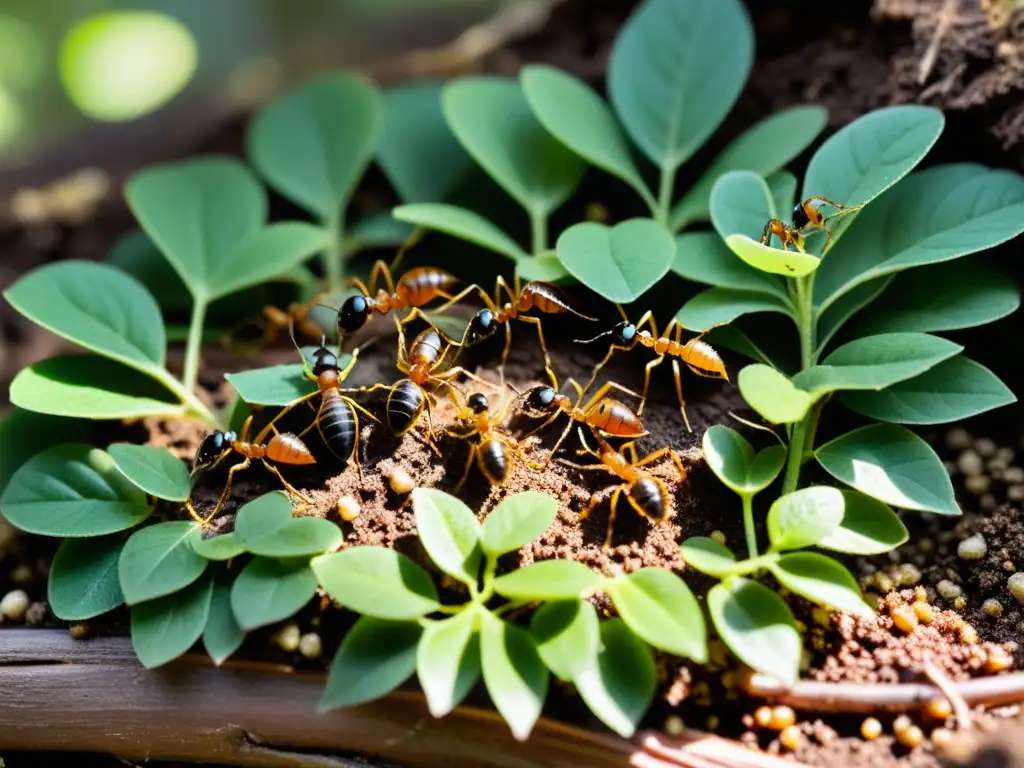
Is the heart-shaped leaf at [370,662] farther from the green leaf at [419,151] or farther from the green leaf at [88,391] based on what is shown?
the green leaf at [419,151]

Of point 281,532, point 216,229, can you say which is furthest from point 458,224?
point 281,532

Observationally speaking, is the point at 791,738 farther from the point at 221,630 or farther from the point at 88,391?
the point at 88,391

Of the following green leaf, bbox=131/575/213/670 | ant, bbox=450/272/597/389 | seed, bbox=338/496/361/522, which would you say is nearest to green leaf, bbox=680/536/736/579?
ant, bbox=450/272/597/389

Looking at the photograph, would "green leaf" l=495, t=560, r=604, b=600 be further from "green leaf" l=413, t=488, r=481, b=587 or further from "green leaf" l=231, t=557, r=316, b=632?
"green leaf" l=231, t=557, r=316, b=632

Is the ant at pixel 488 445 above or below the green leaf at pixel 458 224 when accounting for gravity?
below

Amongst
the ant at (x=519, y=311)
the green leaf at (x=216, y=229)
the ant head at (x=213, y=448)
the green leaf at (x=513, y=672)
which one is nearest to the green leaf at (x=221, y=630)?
the ant head at (x=213, y=448)

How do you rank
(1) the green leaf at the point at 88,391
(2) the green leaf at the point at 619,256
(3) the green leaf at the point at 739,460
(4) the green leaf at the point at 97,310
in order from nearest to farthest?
(3) the green leaf at the point at 739,460 < (2) the green leaf at the point at 619,256 < (1) the green leaf at the point at 88,391 < (4) the green leaf at the point at 97,310
